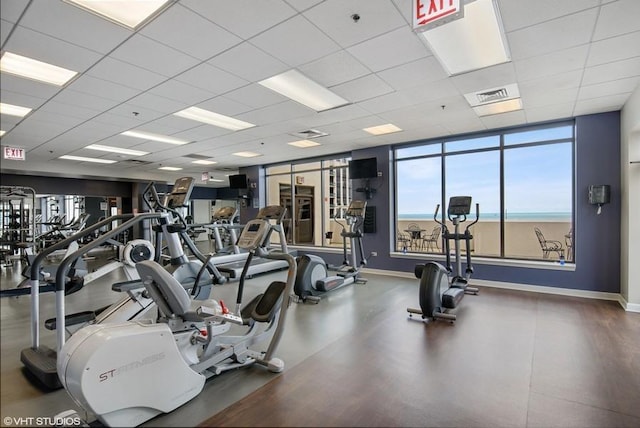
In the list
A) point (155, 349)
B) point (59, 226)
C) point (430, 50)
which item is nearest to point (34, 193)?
point (59, 226)

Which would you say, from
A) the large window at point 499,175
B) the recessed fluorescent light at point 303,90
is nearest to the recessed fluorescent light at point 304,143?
the large window at point 499,175

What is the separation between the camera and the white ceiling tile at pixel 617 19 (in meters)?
2.41

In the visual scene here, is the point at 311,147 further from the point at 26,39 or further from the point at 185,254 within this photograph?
the point at 26,39

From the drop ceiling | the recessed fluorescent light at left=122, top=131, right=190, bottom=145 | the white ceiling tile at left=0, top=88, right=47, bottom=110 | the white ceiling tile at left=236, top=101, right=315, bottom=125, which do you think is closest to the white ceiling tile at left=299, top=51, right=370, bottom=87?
the drop ceiling

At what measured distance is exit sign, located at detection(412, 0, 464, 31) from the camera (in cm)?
197

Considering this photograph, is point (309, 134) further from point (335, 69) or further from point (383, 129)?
point (335, 69)

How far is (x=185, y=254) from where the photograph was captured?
152 inches

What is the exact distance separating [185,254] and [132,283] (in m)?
0.79

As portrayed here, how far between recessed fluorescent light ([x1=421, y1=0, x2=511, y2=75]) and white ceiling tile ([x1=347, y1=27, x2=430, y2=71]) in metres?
0.12

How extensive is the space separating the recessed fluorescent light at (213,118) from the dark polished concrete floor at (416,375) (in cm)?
283

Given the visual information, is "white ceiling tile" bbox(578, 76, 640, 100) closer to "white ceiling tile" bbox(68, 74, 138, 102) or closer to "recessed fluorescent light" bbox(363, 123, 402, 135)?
"recessed fluorescent light" bbox(363, 123, 402, 135)

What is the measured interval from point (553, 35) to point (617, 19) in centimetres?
42

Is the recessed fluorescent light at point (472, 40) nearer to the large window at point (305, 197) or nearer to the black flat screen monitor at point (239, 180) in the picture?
the large window at point (305, 197)

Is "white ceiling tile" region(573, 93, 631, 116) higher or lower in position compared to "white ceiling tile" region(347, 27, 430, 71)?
lower
